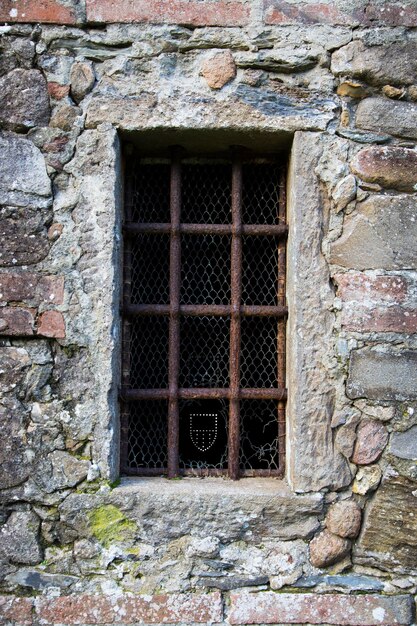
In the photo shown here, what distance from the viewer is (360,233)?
219cm

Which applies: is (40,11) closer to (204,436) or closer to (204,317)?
(204,317)

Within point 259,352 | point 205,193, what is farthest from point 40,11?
point 259,352

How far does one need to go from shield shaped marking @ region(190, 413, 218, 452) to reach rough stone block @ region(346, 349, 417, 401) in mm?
559

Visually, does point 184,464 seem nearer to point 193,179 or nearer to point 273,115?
point 193,179

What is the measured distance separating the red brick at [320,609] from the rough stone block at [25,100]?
5.81ft

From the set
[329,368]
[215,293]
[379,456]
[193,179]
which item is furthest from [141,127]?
[379,456]

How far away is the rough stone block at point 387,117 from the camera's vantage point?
2205 mm

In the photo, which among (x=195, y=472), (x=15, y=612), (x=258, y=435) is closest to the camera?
(x=15, y=612)

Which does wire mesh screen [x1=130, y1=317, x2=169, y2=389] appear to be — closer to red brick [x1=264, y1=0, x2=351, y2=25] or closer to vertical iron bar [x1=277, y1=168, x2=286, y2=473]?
vertical iron bar [x1=277, y1=168, x2=286, y2=473]

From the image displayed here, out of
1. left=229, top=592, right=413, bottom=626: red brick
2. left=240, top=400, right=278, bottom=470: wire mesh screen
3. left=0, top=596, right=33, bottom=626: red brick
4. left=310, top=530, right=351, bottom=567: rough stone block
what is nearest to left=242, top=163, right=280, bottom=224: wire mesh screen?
left=240, top=400, right=278, bottom=470: wire mesh screen

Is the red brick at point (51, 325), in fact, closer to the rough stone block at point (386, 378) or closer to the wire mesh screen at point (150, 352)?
the wire mesh screen at point (150, 352)

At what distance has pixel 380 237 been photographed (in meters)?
2.18

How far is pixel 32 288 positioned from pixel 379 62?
1.44m

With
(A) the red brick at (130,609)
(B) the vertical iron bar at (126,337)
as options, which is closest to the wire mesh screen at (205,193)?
(B) the vertical iron bar at (126,337)
